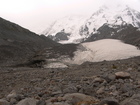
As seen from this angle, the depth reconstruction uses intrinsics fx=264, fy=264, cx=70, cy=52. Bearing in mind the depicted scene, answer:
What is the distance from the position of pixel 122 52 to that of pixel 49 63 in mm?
8553

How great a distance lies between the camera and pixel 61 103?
21.4 ft

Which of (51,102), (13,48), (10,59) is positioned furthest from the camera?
(13,48)

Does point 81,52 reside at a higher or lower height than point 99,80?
higher

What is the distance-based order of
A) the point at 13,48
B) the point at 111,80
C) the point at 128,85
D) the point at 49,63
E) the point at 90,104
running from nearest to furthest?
the point at 90,104 → the point at 128,85 → the point at 111,80 → the point at 49,63 → the point at 13,48

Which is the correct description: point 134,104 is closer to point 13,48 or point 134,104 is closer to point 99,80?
point 99,80

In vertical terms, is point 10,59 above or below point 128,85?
above

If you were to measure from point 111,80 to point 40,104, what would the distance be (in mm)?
3472

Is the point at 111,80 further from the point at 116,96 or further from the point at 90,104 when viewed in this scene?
the point at 90,104

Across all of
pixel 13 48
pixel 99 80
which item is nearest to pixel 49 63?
pixel 13 48

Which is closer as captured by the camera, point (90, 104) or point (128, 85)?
point (90, 104)

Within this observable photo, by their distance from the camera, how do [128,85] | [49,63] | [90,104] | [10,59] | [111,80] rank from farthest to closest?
[10,59]
[49,63]
[111,80]
[128,85]
[90,104]

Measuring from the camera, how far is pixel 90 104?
6477 millimetres

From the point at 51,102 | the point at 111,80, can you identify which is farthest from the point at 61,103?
the point at 111,80

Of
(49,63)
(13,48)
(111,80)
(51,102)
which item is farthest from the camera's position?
(13,48)
